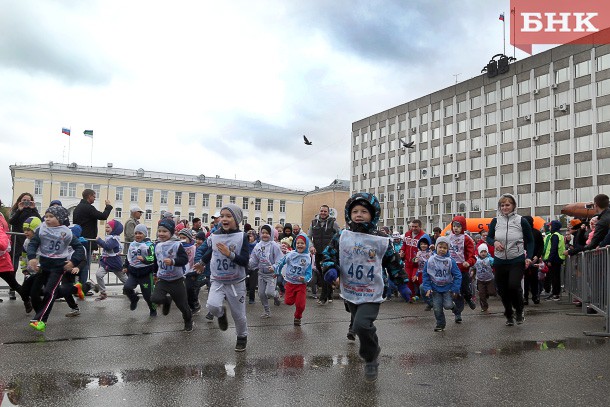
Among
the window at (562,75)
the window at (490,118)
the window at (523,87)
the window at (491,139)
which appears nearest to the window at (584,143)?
the window at (562,75)

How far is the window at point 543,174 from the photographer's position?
55031 mm

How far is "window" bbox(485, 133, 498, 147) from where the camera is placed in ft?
201

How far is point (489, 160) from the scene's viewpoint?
203 ft

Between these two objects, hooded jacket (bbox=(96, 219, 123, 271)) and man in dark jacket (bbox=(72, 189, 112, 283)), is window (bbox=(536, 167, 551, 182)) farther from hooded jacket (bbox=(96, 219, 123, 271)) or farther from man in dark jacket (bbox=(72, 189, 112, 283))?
man in dark jacket (bbox=(72, 189, 112, 283))

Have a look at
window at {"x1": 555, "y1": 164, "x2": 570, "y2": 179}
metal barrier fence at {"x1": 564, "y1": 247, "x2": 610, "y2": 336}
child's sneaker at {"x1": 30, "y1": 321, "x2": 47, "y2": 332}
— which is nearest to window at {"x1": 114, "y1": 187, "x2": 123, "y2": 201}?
window at {"x1": 555, "y1": 164, "x2": 570, "y2": 179}

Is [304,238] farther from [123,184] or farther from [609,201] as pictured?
[123,184]

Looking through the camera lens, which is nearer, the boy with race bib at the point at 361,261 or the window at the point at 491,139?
the boy with race bib at the point at 361,261

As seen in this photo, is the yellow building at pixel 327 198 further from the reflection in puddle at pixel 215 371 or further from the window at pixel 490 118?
the reflection in puddle at pixel 215 371

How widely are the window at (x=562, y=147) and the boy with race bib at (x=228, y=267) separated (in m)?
53.1

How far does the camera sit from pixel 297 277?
9.31m

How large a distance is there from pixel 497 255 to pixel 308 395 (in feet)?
17.2

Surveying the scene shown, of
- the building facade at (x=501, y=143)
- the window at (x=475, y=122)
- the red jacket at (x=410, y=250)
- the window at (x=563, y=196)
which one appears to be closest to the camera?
the red jacket at (x=410, y=250)

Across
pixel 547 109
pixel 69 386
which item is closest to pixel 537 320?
pixel 69 386

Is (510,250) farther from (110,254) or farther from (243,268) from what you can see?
(110,254)
